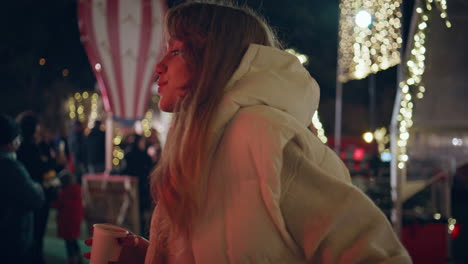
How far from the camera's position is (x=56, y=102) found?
22641 mm

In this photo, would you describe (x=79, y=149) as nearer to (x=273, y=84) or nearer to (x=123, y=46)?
(x=123, y=46)

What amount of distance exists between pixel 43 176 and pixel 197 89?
512cm

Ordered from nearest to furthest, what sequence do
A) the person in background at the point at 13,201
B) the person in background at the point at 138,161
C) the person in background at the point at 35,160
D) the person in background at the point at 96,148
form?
the person in background at the point at 13,201
the person in background at the point at 35,160
the person in background at the point at 138,161
the person in background at the point at 96,148

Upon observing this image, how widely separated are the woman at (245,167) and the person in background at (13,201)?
105 inches

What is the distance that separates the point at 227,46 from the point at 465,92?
6575mm

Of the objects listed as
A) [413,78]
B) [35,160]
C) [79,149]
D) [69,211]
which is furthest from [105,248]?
[79,149]

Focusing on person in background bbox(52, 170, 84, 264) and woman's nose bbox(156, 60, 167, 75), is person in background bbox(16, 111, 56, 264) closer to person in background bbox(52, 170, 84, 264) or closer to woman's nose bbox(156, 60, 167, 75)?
person in background bbox(52, 170, 84, 264)

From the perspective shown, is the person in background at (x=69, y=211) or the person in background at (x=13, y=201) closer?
the person in background at (x=13, y=201)

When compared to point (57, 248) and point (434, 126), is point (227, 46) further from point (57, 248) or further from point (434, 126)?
point (57, 248)

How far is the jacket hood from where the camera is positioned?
4.72 ft

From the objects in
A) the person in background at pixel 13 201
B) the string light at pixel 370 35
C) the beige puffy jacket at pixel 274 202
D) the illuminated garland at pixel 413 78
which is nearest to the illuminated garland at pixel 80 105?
the string light at pixel 370 35

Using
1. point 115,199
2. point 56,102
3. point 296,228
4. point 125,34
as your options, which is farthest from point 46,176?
point 56,102

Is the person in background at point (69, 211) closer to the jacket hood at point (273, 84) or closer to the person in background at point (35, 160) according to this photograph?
the person in background at point (35, 160)

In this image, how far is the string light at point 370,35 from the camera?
7312 millimetres
